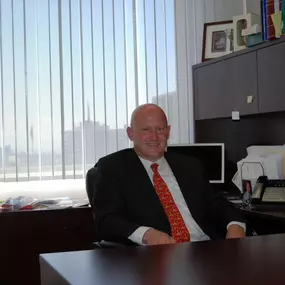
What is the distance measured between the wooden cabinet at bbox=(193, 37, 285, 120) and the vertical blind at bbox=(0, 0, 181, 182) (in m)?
0.31

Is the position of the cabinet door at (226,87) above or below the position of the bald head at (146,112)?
above

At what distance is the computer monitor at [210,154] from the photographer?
11.7 ft

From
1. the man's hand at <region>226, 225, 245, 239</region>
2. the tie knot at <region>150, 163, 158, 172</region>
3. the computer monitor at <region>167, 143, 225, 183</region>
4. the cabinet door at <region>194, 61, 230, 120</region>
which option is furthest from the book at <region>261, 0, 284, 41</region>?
the man's hand at <region>226, 225, 245, 239</region>

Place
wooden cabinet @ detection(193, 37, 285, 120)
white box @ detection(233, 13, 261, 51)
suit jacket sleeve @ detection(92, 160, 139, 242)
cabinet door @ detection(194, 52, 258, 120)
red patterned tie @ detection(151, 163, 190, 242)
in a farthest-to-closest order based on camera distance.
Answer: white box @ detection(233, 13, 261, 51), cabinet door @ detection(194, 52, 258, 120), wooden cabinet @ detection(193, 37, 285, 120), red patterned tie @ detection(151, 163, 190, 242), suit jacket sleeve @ detection(92, 160, 139, 242)

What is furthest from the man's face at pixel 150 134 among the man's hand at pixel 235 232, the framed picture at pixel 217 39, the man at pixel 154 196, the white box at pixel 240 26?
the framed picture at pixel 217 39

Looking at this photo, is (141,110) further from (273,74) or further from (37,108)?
(37,108)

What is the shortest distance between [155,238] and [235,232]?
1.34 ft

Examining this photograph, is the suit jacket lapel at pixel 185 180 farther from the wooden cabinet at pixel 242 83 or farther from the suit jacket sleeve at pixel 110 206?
the wooden cabinet at pixel 242 83

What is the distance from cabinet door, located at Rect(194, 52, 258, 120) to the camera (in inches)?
126

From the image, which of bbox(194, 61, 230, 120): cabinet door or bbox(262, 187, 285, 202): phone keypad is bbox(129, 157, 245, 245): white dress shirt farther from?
bbox(194, 61, 230, 120): cabinet door

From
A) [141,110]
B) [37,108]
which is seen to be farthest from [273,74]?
[37,108]

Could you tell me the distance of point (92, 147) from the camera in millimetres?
3662

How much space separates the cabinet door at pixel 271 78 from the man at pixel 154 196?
71 cm

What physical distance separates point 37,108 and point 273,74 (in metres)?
1.62
